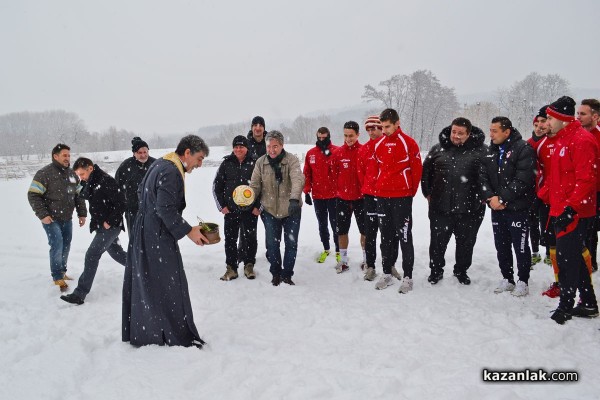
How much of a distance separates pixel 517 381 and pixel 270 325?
8.63 feet

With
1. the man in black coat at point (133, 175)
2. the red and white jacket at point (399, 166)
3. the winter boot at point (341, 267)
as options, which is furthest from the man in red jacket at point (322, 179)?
the man in black coat at point (133, 175)

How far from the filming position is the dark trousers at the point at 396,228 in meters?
5.33

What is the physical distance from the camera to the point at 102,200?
17.6 ft

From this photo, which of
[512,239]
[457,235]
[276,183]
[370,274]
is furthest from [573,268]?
[276,183]

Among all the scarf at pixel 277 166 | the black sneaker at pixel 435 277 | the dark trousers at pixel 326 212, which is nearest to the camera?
the black sneaker at pixel 435 277

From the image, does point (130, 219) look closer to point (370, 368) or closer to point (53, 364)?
point (53, 364)

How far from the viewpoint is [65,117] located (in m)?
101

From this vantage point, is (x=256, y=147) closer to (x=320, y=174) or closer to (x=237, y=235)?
(x=320, y=174)

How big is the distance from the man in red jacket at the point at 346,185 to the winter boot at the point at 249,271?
148cm

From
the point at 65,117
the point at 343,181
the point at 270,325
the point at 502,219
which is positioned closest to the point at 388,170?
the point at 343,181

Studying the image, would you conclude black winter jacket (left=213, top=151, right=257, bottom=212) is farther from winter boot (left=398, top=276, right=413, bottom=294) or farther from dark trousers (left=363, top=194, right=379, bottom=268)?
winter boot (left=398, top=276, right=413, bottom=294)

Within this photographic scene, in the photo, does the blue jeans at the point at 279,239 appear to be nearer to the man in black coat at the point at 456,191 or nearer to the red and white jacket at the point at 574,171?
the man in black coat at the point at 456,191

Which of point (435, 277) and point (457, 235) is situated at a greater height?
point (457, 235)

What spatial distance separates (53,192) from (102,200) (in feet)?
4.04
